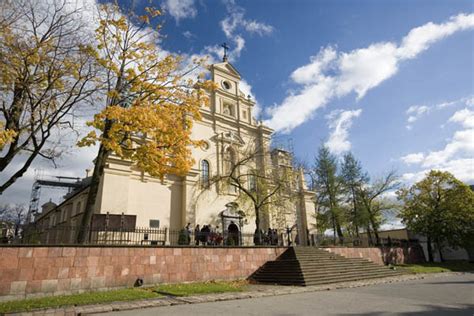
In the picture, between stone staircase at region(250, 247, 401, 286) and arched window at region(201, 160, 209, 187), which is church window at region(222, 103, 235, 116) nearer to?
arched window at region(201, 160, 209, 187)

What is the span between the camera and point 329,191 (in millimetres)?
32531

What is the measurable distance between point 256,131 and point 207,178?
831cm

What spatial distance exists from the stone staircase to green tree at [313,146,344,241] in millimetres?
12170

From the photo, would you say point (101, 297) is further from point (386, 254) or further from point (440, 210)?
point (440, 210)

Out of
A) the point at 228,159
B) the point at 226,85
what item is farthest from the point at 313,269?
the point at 226,85

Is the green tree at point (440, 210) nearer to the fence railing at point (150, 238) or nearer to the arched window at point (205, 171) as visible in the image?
the fence railing at point (150, 238)

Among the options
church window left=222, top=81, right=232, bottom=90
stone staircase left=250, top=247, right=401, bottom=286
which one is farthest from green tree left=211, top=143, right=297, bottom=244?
church window left=222, top=81, right=232, bottom=90

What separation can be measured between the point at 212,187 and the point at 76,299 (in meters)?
16.4

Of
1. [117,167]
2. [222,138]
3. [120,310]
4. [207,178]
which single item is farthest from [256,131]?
[120,310]

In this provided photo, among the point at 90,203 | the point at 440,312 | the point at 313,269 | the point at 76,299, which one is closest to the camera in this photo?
the point at 440,312

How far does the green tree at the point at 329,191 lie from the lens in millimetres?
31062

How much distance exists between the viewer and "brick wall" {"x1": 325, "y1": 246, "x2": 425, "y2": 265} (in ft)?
68.8

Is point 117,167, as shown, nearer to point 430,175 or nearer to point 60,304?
point 60,304

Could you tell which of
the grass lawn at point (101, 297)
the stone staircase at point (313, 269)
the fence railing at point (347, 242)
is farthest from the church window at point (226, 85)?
the grass lawn at point (101, 297)
